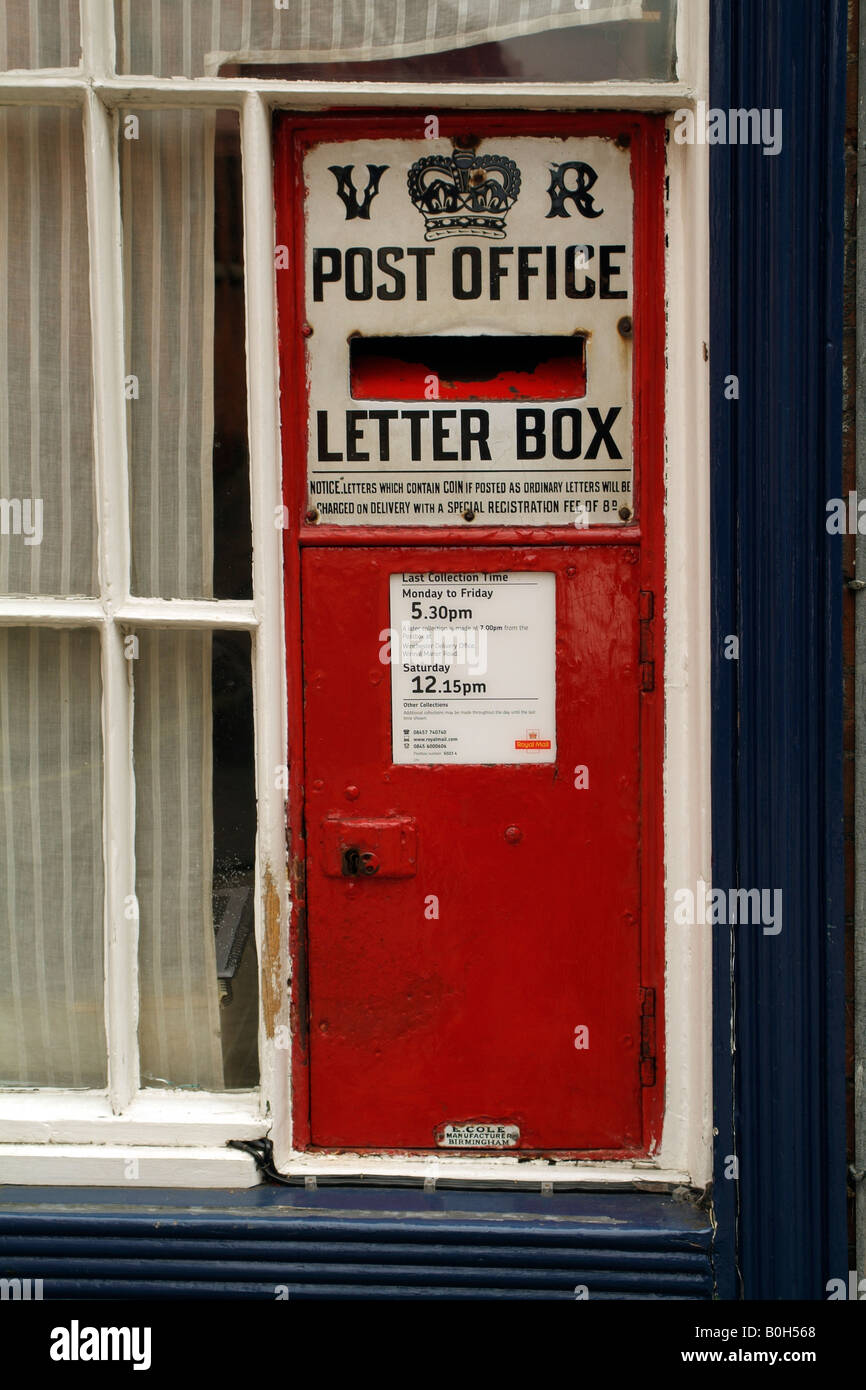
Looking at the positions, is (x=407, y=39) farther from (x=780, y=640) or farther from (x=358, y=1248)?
(x=358, y=1248)

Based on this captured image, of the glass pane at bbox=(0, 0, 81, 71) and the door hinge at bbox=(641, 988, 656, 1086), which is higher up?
the glass pane at bbox=(0, 0, 81, 71)

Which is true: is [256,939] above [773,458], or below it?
below

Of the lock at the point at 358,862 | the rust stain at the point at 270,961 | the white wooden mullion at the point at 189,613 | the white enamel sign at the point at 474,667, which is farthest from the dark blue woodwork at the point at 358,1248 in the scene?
the white wooden mullion at the point at 189,613

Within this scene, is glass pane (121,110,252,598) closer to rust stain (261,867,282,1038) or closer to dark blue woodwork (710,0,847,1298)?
rust stain (261,867,282,1038)

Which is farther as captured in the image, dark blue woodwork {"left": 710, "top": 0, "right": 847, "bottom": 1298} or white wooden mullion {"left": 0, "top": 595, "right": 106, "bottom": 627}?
white wooden mullion {"left": 0, "top": 595, "right": 106, "bottom": 627}

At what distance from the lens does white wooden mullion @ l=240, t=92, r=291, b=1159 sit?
2.13m

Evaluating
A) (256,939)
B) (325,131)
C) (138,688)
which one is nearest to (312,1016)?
(256,939)

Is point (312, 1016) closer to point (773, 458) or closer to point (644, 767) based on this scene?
point (644, 767)

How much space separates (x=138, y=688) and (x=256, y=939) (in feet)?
2.11

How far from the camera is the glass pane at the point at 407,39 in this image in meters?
2.12

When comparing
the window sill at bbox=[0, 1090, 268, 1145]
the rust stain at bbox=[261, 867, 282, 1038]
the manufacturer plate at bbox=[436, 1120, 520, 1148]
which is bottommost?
the manufacturer plate at bbox=[436, 1120, 520, 1148]

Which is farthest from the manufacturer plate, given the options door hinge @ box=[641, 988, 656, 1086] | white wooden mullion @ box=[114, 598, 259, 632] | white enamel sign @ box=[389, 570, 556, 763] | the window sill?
white wooden mullion @ box=[114, 598, 259, 632]

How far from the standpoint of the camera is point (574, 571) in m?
2.21

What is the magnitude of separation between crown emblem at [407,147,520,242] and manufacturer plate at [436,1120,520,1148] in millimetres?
2035
